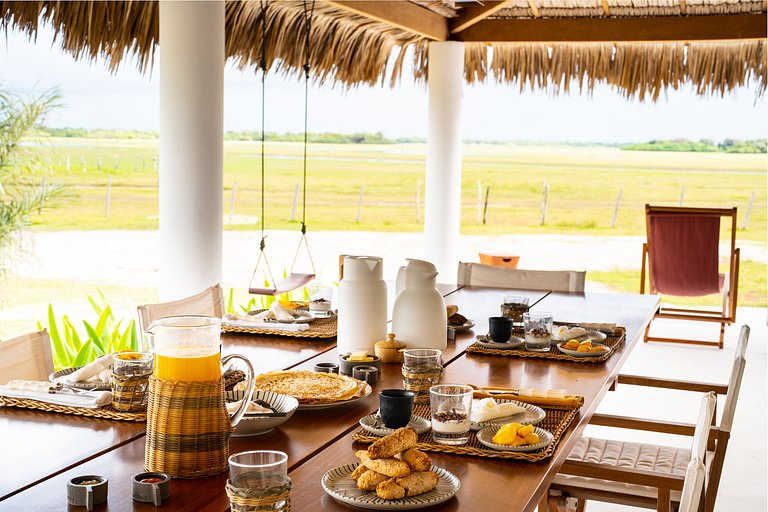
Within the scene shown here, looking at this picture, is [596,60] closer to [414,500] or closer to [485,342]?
[485,342]

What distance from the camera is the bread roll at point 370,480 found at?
4.50 ft

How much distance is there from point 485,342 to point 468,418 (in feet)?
2.95

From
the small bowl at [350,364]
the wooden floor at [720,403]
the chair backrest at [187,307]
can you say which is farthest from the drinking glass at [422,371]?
the wooden floor at [720,403]

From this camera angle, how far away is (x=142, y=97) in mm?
19922

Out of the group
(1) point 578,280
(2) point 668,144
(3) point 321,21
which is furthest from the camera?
(2) point 668,144

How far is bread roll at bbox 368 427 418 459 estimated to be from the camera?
4.51 feet

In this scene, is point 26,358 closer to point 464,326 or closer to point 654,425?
point 464,326

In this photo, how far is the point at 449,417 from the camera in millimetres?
1635

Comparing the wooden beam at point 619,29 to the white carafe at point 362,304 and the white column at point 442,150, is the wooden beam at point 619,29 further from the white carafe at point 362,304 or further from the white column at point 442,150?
the white carafe at point 362,304

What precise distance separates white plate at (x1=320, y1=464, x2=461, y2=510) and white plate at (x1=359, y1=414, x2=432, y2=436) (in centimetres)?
21

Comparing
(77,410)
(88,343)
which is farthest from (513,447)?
(88,343)

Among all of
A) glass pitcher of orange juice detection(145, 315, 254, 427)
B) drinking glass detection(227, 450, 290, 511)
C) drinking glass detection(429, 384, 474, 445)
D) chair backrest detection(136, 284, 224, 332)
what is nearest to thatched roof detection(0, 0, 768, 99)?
chair backrest detection(136, 284, 224, 332)

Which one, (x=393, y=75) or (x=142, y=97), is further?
(x=142, y=97)

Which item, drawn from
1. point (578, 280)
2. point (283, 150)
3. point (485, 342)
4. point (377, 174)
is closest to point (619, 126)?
point (377, 174)
